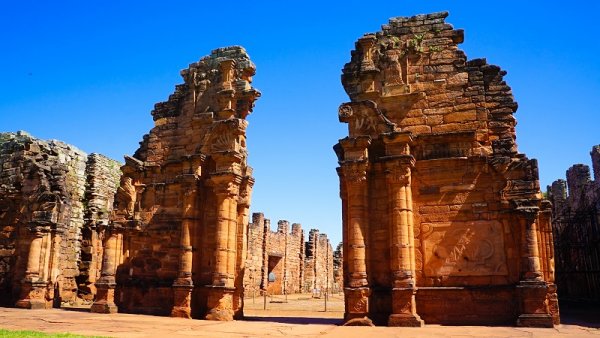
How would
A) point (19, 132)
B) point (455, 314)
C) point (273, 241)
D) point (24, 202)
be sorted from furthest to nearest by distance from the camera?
point (273, 241), point (19, 132), point (24, 202), point (455, 314)

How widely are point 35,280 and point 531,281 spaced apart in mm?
14377

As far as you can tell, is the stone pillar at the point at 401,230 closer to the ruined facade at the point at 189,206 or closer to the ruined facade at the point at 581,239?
the ruined facade at the point at 189,206

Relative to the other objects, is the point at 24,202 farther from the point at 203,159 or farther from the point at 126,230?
the point at 203,159

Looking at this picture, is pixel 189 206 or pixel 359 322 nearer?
pixel 359 322

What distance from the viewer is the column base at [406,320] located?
1014 cm

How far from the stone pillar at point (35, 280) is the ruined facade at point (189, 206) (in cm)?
357

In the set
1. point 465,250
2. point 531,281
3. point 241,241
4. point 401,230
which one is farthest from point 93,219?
point 531,281

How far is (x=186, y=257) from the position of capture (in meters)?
12.8

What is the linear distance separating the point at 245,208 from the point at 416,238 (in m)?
4.95

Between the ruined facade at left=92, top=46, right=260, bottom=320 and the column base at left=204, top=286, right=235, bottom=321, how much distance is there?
0.08 ft

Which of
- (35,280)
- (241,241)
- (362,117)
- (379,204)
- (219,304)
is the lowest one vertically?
(219,304)

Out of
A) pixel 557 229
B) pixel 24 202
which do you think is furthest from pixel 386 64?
pixel 557 229

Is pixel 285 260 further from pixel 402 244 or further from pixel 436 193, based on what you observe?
pixel 402 244

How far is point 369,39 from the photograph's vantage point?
1232 cm
